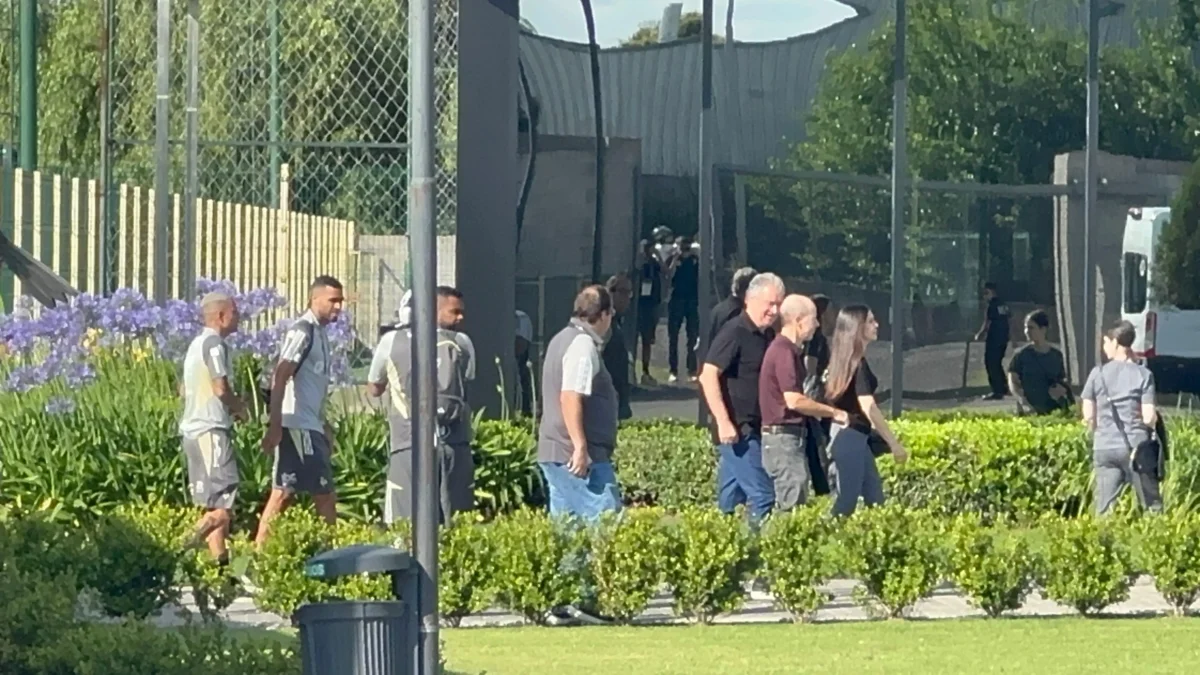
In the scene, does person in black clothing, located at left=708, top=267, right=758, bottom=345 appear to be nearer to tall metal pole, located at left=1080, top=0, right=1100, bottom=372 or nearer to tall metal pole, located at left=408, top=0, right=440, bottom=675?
tall metal pole, located at left=1080, top=0, right=1100, bottom=372

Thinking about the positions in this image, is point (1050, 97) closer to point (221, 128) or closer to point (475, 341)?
point (475, 341)

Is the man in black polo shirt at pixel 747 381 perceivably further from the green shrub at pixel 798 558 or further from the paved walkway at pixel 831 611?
the green shrub at pixel 798 558

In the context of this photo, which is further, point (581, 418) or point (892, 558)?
point (581, 418)

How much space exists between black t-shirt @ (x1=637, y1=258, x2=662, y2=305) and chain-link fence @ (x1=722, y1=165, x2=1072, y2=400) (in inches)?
24.4

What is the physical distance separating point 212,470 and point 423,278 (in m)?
5.66

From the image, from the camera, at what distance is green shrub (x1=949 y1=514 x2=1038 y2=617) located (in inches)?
434

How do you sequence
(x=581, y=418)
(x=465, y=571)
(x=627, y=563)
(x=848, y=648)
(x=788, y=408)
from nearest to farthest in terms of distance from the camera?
(x=848, y=648) → (x=465, y=571) → (x=627, y=563) → (x=581, y=418) → (x=788, y=408)

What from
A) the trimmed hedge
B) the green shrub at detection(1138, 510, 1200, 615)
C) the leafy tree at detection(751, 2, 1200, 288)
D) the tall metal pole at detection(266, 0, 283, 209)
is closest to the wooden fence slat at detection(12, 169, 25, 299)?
the tall metal pole at detection(266, 0, 283, 209)

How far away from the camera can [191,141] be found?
15016mm

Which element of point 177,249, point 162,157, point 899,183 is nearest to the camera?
point 162,157

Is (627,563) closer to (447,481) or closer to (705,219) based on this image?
(447,481)

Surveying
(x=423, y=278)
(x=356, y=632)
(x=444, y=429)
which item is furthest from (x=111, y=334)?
(x=423, y=278)

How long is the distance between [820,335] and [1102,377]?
6.11ft

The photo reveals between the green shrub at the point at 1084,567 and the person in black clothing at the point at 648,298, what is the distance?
17.2 ft
